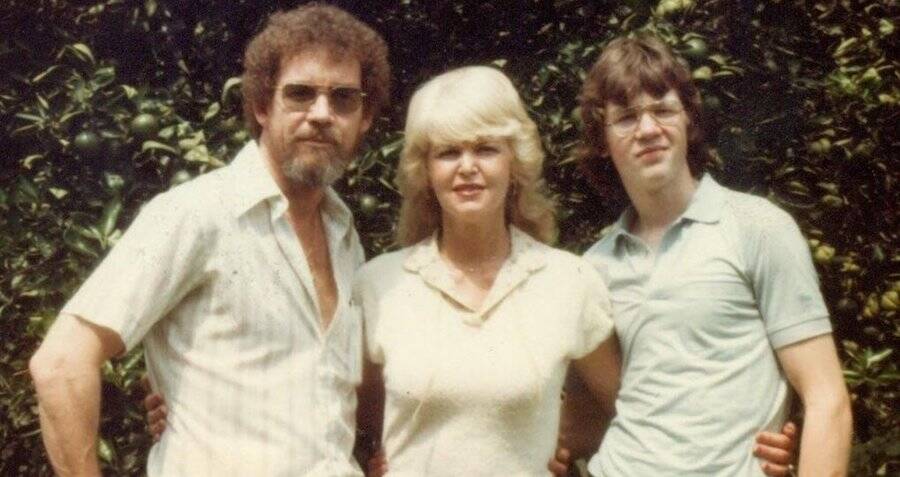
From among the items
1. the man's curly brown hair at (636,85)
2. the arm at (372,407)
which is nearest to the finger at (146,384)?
the arm at (372,407)

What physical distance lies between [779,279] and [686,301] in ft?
0.80

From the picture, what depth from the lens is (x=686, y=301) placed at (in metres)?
3.53

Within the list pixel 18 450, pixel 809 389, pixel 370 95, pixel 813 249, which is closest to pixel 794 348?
pixel 809 389

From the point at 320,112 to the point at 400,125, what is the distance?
3.24 ft

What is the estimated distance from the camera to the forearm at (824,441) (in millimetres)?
3439

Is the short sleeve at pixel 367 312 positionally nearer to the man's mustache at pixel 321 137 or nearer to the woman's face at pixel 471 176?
the woman's face at pixel 471 176

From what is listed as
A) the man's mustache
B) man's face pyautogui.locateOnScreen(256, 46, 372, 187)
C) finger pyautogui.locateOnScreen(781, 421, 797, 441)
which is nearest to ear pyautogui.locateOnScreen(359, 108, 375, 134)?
man's face pyautogui.locateOnScreen(256, 46, 372, 187)

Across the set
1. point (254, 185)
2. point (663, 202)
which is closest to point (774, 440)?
point (663, 202)

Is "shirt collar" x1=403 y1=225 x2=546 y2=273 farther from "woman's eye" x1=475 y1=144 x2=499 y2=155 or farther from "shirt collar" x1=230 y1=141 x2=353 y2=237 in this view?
"shirt collar" x1=230 y1=141 x2=353 y2=237

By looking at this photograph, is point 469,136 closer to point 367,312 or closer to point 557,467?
point 367,312

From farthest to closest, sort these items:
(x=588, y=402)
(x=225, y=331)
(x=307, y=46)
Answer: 1. (x=588, y=402)
2. (x=307, y=46)
3. (x=225, y=331)

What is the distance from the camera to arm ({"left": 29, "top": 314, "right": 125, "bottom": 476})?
10.3 feet

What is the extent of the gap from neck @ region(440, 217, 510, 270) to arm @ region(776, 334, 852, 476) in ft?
2.70

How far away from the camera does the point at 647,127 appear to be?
3.69 metres
